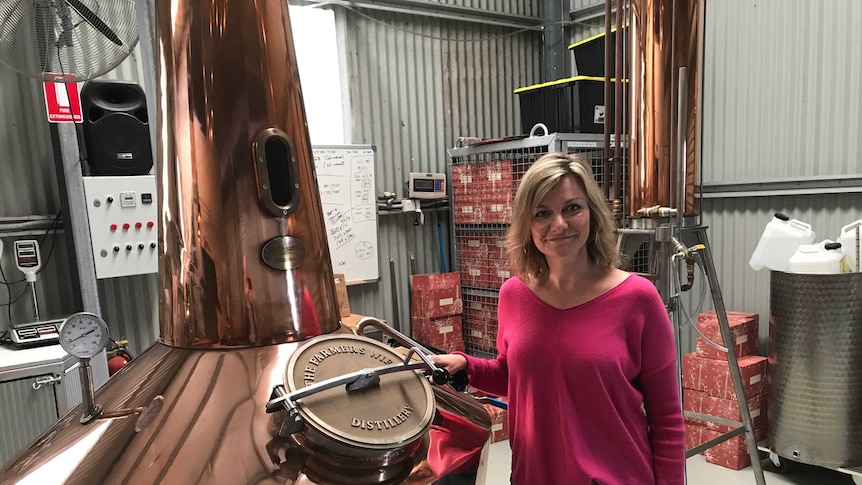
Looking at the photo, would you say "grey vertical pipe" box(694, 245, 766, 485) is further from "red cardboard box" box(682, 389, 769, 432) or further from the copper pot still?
"red cardboard box" box(682, 389, 769, 432)

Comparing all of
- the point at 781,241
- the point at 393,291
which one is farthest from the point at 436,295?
the point at 781,241

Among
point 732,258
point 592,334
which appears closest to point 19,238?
point 592,334

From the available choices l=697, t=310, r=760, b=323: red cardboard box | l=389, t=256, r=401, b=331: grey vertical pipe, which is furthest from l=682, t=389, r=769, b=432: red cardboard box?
l=389, t=256, r=401, b=331: grey vertical pipe

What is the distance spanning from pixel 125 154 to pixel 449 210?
2127mm

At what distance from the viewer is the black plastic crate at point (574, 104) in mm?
3201

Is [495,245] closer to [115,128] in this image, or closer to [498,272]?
[498,272]

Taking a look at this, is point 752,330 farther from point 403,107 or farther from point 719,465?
point 403,107

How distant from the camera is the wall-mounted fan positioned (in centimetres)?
144

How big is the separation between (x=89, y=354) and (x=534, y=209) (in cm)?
91

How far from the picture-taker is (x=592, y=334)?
1182 millimetres

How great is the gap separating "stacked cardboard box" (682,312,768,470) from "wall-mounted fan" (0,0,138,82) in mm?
2888

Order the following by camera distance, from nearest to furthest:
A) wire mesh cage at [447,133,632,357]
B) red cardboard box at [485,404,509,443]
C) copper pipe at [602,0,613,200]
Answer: copper pipe at [602,0,613,200] → red cardboard box at [485,404,509,443] → wire mesh cage at [447,133,632,357]

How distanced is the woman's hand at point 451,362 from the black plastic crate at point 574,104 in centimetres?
235

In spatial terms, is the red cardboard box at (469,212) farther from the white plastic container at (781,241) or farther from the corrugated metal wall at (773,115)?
the white plastic container at (781,241)
